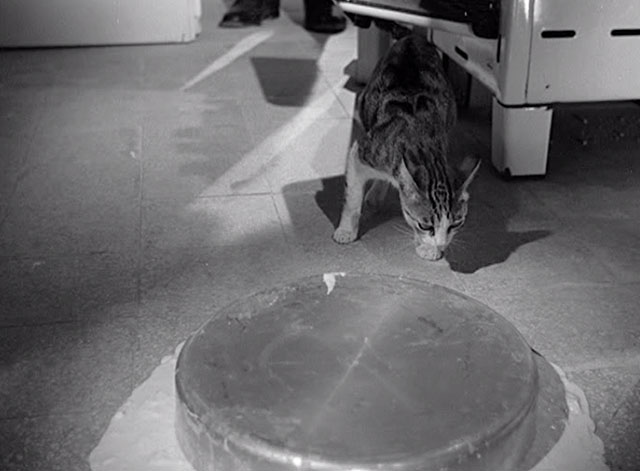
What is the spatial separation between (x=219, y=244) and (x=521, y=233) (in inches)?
33.2

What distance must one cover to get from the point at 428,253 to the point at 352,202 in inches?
10.2

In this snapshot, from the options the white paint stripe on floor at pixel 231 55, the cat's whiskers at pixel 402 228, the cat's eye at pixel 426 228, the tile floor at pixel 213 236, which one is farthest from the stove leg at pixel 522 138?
the white paint stripe on floor at pixel 231 55

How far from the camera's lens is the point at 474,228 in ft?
7.87

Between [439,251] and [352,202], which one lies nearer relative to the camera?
[439,251]

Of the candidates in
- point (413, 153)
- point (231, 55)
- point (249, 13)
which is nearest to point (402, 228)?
point (413, 153)

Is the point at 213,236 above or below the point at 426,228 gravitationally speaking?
below

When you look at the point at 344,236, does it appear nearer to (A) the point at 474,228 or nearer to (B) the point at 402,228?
(B) the point at 402,228

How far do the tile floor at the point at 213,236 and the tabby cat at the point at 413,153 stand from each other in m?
0.13

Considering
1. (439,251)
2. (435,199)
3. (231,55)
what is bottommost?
(231,55)

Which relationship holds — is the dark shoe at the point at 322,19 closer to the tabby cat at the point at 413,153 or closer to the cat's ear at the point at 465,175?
the tabby cat at the point at 413,153

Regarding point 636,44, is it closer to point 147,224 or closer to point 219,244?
point 219,244

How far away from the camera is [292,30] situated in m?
4.90

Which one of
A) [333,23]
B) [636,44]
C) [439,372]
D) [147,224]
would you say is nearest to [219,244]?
[147,224]

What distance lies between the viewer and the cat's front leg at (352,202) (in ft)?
7.48
